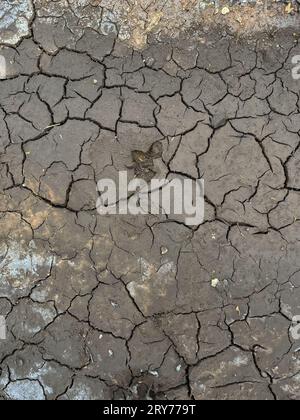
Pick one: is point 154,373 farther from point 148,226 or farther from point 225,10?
point 225,10

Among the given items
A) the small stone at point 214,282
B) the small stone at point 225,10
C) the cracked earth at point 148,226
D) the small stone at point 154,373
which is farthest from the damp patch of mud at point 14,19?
the small stone at point 154,373

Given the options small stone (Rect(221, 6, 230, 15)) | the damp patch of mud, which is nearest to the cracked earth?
the damp patch of mud

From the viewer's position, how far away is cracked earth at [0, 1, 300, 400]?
4.23 meters

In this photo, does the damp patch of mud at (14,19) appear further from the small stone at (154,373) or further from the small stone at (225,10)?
the small stone at (154,373)

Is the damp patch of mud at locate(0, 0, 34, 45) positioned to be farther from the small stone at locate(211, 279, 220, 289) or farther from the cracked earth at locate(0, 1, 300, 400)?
the small stone at locate(211, 279, 220, 289)

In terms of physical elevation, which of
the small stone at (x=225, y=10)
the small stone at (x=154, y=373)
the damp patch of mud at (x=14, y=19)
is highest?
the small stone at (x=225, y=10)

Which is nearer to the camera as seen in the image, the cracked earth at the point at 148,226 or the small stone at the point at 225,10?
the cracked earth at the point at 148,226

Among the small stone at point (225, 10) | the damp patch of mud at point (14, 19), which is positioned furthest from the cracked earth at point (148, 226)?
the small stone at point (225, 10)

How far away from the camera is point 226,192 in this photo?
4379mm

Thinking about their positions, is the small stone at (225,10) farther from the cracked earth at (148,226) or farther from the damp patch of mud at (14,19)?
the damp patch of mud at (14,19)

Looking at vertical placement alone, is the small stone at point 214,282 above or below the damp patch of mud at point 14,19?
below

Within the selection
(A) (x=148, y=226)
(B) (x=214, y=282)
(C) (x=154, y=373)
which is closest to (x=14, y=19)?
(A) (x=148, y=226)

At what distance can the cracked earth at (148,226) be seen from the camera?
4.23m

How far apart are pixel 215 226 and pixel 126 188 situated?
0.72 metres
